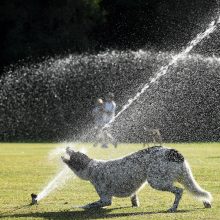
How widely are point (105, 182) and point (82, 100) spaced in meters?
28.2

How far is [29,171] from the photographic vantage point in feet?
57.0

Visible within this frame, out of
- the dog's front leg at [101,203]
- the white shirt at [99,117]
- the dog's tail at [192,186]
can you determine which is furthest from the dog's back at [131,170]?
the white shirt at [99,117]

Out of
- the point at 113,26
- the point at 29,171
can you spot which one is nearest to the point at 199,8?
the point at 113,26

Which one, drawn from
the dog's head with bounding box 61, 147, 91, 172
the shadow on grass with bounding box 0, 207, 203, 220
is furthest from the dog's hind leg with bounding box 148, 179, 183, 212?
the dog's head with bounding box 61, 147, 91, 172

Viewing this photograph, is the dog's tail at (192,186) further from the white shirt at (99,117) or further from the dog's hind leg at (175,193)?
the white shirt at (99,117)

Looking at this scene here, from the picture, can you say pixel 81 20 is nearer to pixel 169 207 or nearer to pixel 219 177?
pixel 219 177

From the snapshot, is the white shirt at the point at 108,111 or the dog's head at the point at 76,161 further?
the white shirt at the point at 108,111

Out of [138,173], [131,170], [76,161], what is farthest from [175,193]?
[76,161]

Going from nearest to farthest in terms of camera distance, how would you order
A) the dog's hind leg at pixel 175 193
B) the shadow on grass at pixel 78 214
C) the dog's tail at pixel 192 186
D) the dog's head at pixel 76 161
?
the shadow on grass at pixel 78 214 → the dog's hind leg at pixel 175 193 → the dog's tail at pixel 192 186 → the dog's head at pixel 76 161

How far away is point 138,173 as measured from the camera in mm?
11078

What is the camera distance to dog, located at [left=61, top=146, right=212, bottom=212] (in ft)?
35.8

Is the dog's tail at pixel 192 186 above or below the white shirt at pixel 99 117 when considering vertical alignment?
below

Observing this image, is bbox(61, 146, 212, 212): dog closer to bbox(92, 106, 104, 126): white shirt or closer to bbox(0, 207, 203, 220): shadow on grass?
bbox(0, 207, 203, 220): shadow on grass

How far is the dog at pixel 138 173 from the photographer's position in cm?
1090
